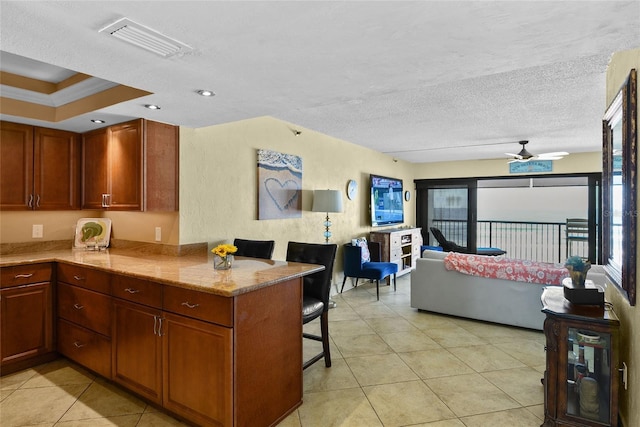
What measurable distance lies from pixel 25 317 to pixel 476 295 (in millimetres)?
4468

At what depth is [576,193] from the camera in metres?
7.36

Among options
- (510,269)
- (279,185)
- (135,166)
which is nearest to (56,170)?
(135,166)

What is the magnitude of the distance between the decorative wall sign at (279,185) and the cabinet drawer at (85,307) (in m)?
1.84

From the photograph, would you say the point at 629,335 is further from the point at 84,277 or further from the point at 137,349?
the point at 84,277

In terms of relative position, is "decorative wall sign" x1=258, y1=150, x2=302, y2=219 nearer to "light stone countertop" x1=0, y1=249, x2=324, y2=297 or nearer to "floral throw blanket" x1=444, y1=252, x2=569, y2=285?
"light stone countertop" x1=0, y1=249, x2=324, y2=297

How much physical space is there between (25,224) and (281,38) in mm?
3344

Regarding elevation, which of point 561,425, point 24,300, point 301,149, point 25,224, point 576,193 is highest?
point 301,149

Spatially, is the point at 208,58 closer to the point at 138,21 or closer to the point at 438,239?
the point at 138,21

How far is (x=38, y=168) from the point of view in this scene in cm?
334

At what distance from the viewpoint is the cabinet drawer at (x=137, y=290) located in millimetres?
2240

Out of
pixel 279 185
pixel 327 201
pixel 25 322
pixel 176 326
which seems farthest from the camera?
pixel 327 201

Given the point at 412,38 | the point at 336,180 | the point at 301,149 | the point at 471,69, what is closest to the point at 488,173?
the point at 336,180

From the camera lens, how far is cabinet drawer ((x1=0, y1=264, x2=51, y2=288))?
2.79m

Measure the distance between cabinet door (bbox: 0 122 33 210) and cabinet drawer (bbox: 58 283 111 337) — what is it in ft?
2.97
